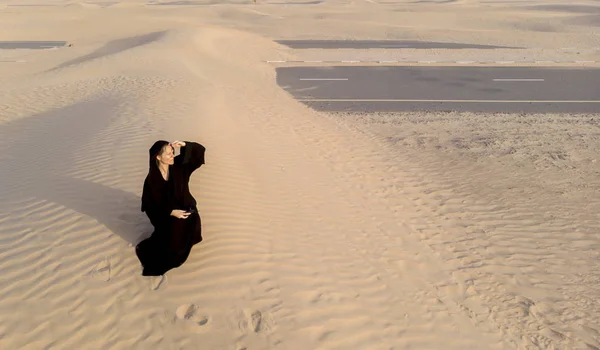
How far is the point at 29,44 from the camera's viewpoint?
24.4 meters

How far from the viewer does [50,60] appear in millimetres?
19406

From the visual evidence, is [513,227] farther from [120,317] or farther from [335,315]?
[120,317]

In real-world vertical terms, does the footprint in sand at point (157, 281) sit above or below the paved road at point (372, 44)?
below

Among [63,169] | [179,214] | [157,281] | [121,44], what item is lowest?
[157,281]

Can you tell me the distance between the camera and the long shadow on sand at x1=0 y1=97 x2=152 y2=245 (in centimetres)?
518

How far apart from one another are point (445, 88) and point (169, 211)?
38.7 ft

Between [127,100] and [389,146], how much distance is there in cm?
601

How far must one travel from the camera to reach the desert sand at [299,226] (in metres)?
3.99

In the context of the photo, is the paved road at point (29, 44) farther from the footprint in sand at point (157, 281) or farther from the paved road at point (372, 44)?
the footprint in sand at point (157, 281)

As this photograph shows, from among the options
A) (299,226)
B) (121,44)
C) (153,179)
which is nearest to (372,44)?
(121,44)

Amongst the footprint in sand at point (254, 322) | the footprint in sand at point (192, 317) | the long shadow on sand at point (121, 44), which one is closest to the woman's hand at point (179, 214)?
the footprint in sand at point (192, 317)

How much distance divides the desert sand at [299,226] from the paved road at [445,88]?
101 cm

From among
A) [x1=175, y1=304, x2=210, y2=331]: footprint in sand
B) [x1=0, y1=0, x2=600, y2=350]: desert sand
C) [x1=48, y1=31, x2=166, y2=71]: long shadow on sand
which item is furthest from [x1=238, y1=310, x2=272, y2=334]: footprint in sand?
[x1=48, y1=31, x2=166, y2=71]: long shadow on sand

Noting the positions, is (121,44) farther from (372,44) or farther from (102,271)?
(102,271)
